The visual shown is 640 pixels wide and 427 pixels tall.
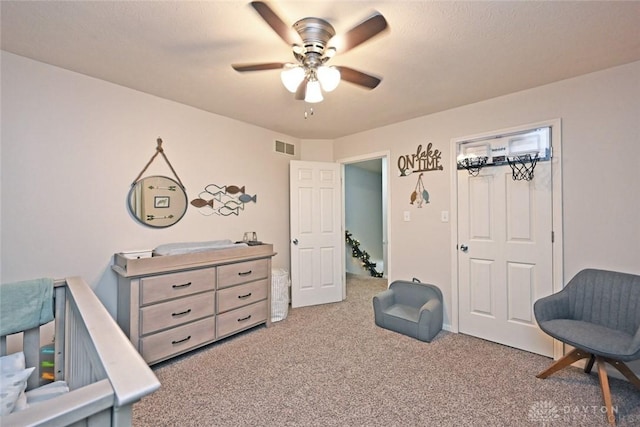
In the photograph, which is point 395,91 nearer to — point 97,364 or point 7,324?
point 97,364

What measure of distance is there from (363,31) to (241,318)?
8.77ft

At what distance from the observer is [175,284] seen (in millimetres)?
2438

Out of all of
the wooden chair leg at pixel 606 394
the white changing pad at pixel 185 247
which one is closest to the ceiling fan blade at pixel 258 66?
the white changing pad at pixel 185 247

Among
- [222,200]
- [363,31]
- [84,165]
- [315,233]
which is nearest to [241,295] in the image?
[222,200]

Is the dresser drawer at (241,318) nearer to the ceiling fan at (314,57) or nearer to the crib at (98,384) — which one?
the crib at (98,384)

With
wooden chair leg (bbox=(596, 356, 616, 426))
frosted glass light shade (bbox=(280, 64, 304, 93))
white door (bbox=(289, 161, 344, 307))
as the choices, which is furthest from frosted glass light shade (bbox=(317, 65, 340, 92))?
wooden chair leg (bbox=(596, 356, 616, 426))

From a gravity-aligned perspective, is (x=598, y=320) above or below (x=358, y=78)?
below

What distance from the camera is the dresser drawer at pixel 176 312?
7.50 feet

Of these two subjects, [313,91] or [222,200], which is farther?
[222,200]

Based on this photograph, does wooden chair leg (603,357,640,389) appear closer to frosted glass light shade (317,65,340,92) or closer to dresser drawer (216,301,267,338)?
frosted glass light shade (317,65,340,92)

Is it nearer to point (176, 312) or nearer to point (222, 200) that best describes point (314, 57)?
point (222, 200)

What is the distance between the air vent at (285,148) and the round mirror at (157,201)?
1.49 metres

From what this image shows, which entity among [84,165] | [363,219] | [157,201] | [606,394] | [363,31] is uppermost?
[363,31]

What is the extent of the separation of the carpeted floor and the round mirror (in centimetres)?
129
